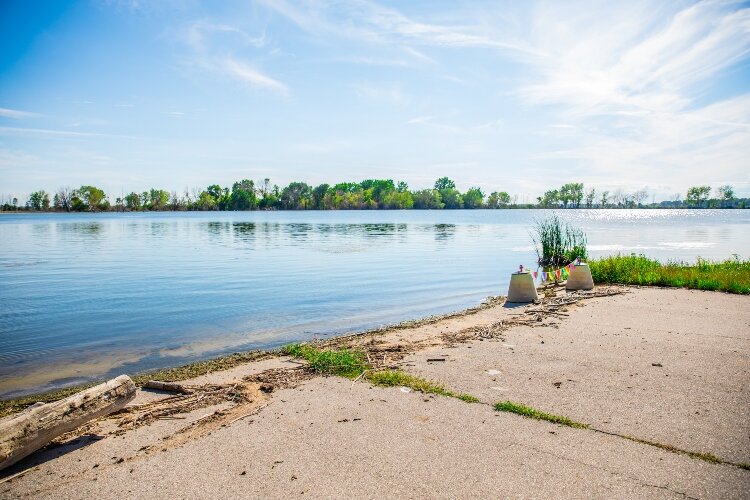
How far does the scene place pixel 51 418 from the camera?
16.0 ft

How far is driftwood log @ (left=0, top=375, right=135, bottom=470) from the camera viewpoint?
179 inches

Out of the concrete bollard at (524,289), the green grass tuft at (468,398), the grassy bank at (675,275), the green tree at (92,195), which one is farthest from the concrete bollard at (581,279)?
the green tree at (92,195)

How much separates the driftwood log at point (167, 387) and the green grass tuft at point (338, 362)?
200 cm

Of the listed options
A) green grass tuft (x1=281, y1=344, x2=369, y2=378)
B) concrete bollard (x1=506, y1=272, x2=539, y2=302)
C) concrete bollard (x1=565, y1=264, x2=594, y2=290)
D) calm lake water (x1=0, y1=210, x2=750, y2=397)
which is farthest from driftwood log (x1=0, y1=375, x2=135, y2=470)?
concrete bollard (x1=565, y1=264, x2=594, y2=290)

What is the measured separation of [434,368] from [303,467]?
348cm

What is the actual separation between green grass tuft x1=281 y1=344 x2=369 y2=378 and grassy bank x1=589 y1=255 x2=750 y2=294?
12.6 meters

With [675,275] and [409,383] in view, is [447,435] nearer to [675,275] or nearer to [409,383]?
[409,383]

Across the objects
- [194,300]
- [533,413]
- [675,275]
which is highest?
[675,275]

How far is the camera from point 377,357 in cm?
843

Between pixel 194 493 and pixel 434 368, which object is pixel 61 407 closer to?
pixel 194 493

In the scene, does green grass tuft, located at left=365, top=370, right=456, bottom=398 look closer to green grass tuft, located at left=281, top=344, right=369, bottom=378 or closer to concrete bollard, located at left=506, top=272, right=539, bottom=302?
green grass tuft, located at left=281, top=344, right=369, bottom=378

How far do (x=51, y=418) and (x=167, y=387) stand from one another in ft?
7.47

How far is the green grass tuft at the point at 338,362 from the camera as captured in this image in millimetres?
7535

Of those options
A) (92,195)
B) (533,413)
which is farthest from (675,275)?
(92,195)
